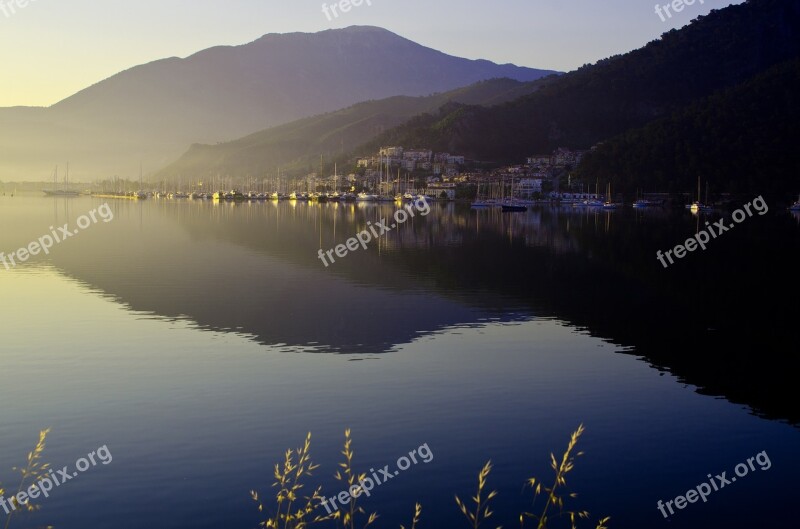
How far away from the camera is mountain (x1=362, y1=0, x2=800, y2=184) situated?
16175 centimetres

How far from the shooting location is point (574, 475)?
11383 millimetres

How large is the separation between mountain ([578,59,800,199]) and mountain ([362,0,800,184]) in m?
34.3

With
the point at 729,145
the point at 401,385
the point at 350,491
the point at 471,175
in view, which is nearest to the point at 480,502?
the point at 350,491

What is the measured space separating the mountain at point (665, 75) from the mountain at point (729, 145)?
1352 inches

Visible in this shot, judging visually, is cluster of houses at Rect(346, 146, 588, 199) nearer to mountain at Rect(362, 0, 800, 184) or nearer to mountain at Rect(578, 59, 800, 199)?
mountain at Rect(362, 0, 800, 184)

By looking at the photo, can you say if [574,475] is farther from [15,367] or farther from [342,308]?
[342,308]

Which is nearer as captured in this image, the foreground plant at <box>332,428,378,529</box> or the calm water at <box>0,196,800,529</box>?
the foreground plant at <box>332,428,378,529</box>

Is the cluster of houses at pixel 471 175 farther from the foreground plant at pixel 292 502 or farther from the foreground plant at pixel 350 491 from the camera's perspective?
the foreground plant at pixel 350 491

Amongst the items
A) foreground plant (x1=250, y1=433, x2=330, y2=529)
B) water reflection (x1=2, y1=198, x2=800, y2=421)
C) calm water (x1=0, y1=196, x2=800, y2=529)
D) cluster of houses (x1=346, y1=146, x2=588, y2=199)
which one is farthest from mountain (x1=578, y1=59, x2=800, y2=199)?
foreground plant (x1=250, y1=433, x2=330, y2=529)

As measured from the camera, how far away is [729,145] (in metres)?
112

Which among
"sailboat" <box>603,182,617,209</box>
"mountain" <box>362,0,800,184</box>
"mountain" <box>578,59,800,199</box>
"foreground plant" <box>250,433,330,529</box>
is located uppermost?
"mountain" <box>362,0,800,184</box>

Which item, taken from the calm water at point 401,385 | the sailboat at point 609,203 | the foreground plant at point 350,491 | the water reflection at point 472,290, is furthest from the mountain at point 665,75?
the foreground plant at point 350,491

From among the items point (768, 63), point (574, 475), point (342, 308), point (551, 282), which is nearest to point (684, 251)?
point (551, 282)

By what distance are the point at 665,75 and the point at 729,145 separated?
229ft
